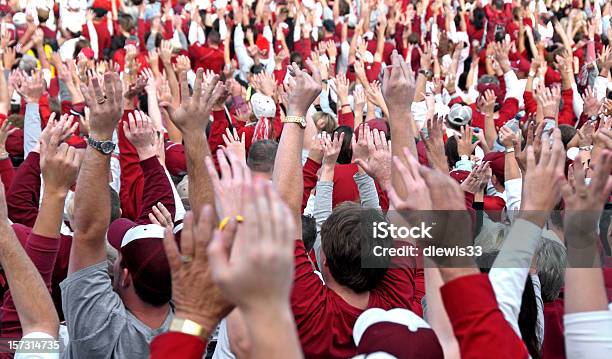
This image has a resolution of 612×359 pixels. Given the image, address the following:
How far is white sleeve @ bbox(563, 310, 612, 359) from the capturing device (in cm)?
188

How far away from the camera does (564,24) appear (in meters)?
13.9

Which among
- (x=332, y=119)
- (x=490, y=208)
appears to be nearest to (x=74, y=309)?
(x=490, y=208)

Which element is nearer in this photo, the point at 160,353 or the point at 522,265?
the point at 160,353

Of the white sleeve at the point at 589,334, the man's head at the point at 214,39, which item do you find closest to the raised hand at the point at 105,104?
the white sleeve at the point at 589,334

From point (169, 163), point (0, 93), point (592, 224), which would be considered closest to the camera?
point (592, 224)

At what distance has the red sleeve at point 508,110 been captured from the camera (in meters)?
7.72

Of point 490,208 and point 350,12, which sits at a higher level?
point 350,12

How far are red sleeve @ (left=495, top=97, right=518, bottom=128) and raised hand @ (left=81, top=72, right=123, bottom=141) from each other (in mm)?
5468

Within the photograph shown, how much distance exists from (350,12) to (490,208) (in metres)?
10.8

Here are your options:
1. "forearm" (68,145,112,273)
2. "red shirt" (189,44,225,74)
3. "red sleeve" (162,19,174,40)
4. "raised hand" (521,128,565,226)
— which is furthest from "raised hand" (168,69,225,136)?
"red sleeve" (162,19,174,40)

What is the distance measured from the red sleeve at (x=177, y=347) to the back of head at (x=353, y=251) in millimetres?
907

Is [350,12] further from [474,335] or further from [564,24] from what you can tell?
[474,335]

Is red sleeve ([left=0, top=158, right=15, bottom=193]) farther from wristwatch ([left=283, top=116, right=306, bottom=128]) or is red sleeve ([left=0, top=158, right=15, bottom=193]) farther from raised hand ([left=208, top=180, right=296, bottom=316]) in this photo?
raised hand ([left=208, top=180, right=296, bottom=316])

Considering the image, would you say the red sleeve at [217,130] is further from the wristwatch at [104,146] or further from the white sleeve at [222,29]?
the white sleeve at [222,29]
